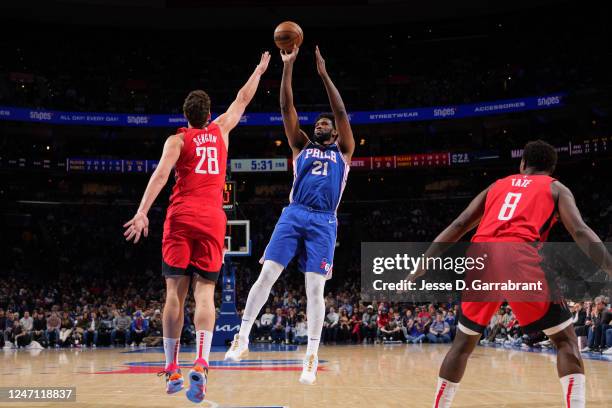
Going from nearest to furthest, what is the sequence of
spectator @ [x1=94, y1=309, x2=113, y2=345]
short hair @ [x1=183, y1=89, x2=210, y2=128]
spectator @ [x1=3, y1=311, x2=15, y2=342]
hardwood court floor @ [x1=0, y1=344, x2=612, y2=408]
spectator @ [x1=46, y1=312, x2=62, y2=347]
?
short hair @ [x1=183, y1=89, x2=210, y2=128] < hardwood court floor @ [x1=0, y1=344, x2=612, y2=408] < spectator @ [x1=3, y1=311, x2=15, y2=342] < spectator @ [x1=46, y1=312, x2=62, y2=347] < spectator @ [x1=94, y1=309, x2=113, y2=345]

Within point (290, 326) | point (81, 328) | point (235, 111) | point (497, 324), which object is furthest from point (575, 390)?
point (81, 328)

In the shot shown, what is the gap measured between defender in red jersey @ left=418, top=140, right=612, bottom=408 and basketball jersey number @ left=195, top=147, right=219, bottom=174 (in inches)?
74.9

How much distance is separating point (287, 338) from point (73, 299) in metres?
9.38

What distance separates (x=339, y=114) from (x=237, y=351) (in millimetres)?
2313

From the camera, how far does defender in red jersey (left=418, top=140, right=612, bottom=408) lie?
5008 mm

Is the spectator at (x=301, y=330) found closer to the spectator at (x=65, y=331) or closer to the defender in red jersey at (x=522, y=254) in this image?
the spectator at (x=65, y=331)

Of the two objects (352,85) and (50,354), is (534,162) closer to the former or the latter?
(50,354)

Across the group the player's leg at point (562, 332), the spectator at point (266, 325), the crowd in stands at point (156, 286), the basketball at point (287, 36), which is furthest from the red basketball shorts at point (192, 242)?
the spectator at point (266, 325)

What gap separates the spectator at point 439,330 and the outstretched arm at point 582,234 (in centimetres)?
1778

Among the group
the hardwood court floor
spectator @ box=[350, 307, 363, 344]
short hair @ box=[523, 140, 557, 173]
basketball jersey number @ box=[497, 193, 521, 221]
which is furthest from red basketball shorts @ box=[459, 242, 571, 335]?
spectator @ box=[350, 307, 363, 344]

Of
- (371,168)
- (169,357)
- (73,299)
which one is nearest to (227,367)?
(169,357)

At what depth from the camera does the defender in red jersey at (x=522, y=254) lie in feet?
16.4

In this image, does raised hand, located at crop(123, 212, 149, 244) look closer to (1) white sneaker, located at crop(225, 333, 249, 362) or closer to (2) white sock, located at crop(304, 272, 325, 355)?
(1) white sneaker, located at crop(225, 333, 249, 362)

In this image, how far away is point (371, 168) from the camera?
3397 centimetres
